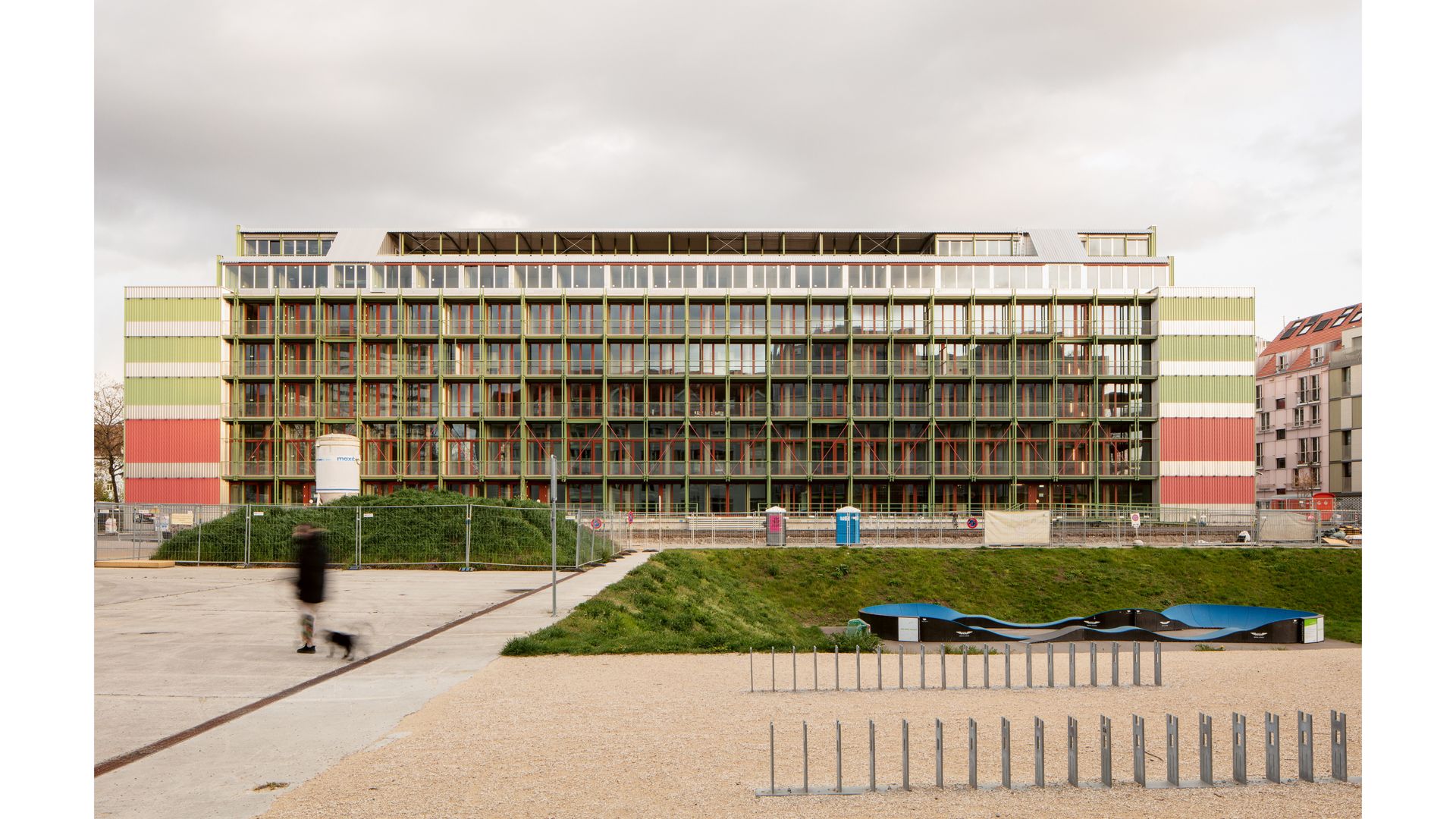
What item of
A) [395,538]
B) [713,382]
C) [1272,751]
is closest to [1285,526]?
[713,382]

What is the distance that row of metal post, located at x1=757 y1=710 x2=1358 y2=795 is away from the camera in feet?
22.9

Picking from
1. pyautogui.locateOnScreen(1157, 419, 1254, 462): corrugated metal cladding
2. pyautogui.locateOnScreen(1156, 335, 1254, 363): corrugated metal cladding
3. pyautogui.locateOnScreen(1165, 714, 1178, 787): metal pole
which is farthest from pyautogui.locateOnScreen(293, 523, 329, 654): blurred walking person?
pyautogui.locateOnScreen(1156, 335, 1254, 363): corrugated metal cladding

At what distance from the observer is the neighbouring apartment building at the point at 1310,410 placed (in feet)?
261

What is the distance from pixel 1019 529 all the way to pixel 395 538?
81.1 ft

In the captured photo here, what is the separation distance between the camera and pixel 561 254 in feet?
212

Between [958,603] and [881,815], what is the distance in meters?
28.0

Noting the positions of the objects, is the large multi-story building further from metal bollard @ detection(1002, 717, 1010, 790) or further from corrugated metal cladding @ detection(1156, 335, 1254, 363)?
metal bollard @ detection(1002, 717, 1010, 790)

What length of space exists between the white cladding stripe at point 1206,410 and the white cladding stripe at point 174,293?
195 ft

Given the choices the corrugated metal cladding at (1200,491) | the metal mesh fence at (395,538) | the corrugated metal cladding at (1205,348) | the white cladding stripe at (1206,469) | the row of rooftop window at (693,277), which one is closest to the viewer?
the metal mesh fence at (395,538)

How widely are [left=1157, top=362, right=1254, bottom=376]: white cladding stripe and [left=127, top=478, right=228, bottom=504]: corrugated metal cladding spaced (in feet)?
194

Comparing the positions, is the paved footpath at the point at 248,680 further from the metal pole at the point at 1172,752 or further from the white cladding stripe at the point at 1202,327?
the white cladding stripe at the point at 1202,327

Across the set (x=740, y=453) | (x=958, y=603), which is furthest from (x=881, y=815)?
(x=740, y=453)

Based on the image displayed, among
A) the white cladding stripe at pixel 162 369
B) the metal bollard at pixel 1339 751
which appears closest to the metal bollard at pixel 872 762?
the metal bollard at pixel 1339 751

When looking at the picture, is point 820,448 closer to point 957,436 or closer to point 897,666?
point 957,436
